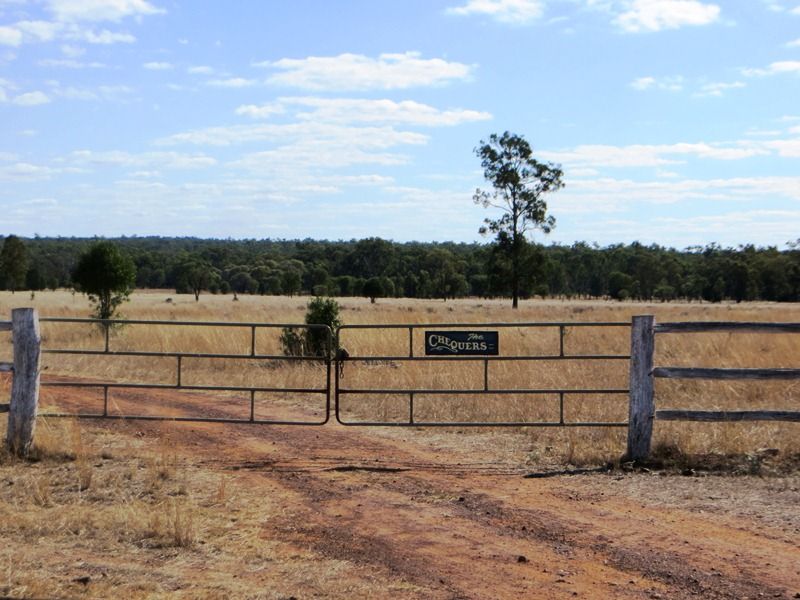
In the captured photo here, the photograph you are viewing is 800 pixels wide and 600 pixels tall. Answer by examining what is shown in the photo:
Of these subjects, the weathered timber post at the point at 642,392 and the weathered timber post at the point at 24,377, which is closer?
the weathered timber post at the point at 642,392

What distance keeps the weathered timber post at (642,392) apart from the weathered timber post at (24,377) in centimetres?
705

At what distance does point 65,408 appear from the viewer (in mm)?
13828

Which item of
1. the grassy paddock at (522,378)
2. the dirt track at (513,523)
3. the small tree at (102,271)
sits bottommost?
the dirt track at (513,523)

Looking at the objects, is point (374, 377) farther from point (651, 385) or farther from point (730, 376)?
point (730, 376)

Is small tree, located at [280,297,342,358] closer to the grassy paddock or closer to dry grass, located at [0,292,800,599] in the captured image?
the grassy paddock

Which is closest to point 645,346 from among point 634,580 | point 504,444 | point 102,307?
point 504,444

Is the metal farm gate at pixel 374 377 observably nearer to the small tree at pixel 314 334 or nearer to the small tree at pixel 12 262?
the small tree at pixel 314 334

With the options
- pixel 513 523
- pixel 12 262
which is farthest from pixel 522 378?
pixel 12 262

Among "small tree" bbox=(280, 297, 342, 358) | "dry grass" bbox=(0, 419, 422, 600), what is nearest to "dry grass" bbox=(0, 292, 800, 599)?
"dry grass" bbox=(0, 419, 422, 600)

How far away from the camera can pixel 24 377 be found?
1030 centimetres

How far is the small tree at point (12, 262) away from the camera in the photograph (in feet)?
296

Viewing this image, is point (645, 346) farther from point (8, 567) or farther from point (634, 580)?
point (8, 567)

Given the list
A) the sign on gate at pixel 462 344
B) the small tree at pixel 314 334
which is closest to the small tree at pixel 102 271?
the small tree at pixel 314 334

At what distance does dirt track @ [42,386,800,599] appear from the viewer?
618 centimetres
